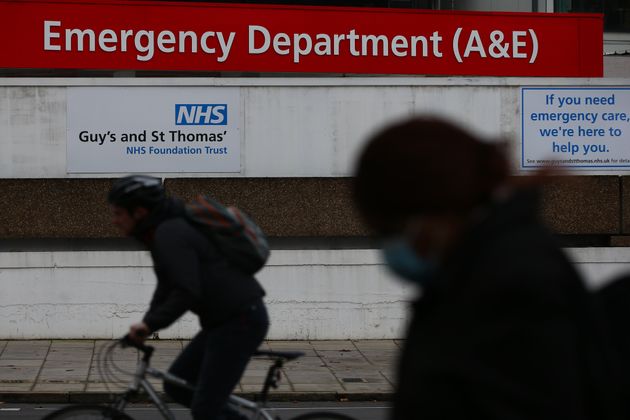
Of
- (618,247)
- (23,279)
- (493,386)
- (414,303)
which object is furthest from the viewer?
(618,247)

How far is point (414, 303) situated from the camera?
2.07m

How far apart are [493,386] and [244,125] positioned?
1259cm

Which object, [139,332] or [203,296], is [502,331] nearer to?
[203,296]

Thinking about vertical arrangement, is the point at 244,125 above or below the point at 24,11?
below

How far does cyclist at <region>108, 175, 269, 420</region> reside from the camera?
507 centimetres

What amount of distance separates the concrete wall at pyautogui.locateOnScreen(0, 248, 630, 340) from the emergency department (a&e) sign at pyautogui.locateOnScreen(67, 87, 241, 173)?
122 cm

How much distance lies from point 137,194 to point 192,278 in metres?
0.54

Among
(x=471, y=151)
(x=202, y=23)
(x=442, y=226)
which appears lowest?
(x=442, y=226)

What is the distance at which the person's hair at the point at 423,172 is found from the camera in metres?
1.96

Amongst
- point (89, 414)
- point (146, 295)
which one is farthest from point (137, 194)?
point (146, 295)

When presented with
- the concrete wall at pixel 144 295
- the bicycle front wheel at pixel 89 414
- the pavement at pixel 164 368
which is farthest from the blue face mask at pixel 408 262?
the concrete wall at pixel 144 295

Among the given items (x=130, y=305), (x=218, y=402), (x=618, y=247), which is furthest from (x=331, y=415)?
(x=618, y=247)

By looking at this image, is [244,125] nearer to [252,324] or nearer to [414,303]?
[252,324]

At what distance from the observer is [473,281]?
1937 millimetres
